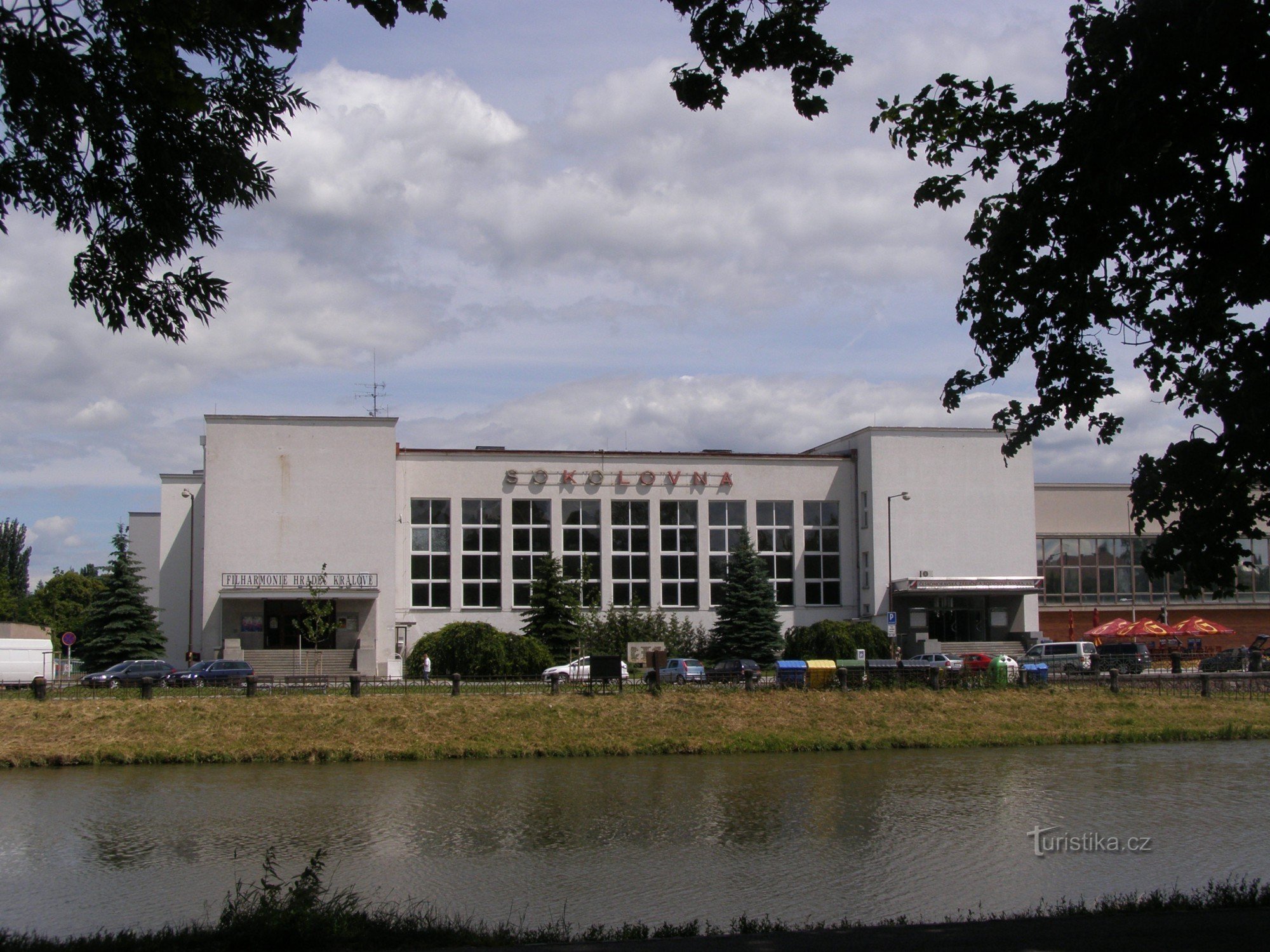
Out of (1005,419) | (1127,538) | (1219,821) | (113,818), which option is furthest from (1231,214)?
(1127,538)

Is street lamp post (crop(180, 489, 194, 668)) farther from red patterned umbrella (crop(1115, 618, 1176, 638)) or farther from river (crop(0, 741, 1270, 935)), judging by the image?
red patterned umbrella (crop(1115, 618, 1176, 638))

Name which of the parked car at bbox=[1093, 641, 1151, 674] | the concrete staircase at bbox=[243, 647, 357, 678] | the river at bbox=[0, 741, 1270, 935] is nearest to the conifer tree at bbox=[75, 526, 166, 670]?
the concrete staircase at bbox=[243, 647, 357, 678]

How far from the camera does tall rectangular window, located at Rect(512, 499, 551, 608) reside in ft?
194

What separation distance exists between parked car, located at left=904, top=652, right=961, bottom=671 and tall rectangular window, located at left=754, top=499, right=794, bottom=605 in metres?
10.3

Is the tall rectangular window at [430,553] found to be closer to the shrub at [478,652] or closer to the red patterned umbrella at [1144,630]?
the shrub at [478,652]

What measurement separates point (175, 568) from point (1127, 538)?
53.4 metres

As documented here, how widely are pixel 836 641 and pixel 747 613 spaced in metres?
4.49

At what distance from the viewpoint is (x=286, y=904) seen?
37.0ft

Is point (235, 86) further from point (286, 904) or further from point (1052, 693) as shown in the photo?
point (1052, 693)

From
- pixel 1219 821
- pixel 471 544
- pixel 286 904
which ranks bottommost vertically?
pixel 1219 821

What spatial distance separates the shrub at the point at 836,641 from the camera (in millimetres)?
55625

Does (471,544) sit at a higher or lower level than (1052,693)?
higher

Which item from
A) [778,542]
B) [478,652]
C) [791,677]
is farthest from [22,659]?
[778,542]

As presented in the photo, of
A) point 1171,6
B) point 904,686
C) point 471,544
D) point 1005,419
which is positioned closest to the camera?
point 1171,6
